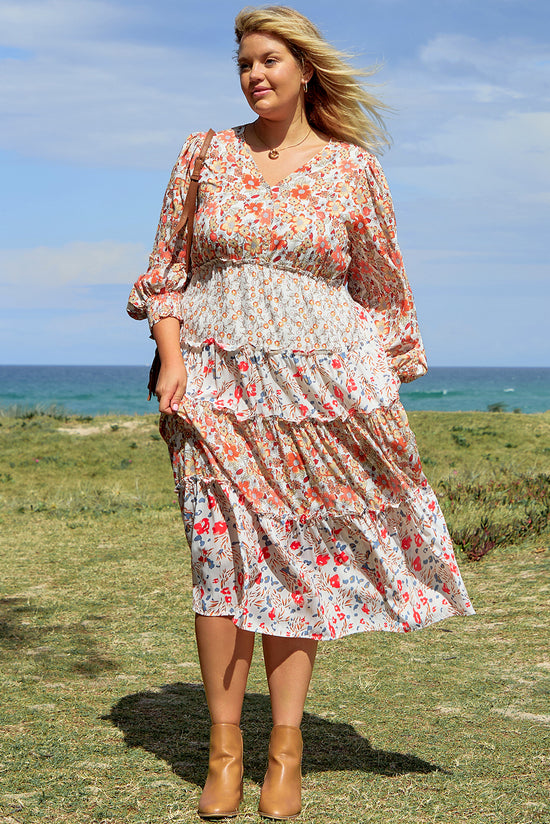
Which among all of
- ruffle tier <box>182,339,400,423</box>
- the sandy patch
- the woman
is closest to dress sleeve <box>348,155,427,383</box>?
the woman

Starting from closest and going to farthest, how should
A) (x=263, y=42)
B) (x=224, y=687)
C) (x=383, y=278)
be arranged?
(x=224, y=687), (x=263, y=42), (x=383, y=278)

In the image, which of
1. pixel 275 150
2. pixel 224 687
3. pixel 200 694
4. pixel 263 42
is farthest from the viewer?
pixel 200 694

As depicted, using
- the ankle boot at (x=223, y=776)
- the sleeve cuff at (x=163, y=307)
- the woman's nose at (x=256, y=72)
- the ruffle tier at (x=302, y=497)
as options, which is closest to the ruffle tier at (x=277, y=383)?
the ruffle tier at (x=302, y=497)

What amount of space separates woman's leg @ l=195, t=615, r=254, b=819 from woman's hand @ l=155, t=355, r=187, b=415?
2.27 ft

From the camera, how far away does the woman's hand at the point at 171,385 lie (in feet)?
10.1

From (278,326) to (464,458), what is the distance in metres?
9.28

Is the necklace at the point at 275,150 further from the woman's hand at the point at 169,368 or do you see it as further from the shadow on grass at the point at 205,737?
the shadow on grass at the point at 205,737

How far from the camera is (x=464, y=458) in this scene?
12.0 metres

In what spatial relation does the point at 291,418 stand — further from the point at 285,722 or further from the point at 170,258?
the point at 285,722

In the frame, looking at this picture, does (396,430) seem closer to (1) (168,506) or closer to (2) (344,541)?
(2) (344,541)

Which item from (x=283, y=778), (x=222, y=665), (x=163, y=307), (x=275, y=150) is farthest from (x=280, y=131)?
(x=283, y=778)

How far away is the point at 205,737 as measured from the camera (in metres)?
3.65

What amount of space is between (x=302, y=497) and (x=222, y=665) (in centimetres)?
60

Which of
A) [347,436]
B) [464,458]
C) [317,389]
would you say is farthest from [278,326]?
[464,458]
